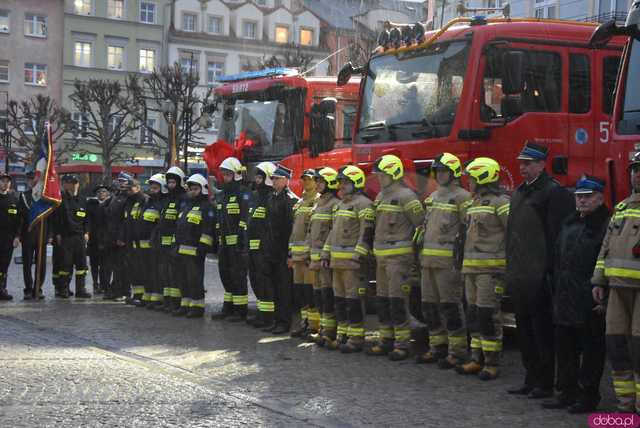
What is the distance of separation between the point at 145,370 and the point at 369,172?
489 cm

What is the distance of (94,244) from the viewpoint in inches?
768

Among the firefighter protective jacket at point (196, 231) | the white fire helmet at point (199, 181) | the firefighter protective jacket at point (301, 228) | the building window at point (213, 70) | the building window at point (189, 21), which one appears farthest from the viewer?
the building window at point (213, 70)

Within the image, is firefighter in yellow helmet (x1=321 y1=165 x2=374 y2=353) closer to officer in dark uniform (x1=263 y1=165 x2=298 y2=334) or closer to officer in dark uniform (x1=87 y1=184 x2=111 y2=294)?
officer in dark uniform (x1=263 y1=165 x2=298 y2=334)

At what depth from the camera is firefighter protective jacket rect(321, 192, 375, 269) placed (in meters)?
12.3

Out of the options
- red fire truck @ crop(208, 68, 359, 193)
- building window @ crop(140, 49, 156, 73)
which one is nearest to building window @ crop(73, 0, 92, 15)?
building window @ crop(140, 49, 156, 73)

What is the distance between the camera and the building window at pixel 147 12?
242ft

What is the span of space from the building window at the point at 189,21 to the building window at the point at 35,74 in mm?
9563

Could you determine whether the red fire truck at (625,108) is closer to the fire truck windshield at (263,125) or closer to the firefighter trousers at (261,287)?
the firefighter trousers at (261,287)

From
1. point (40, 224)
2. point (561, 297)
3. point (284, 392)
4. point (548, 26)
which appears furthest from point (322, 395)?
point (40, 224)

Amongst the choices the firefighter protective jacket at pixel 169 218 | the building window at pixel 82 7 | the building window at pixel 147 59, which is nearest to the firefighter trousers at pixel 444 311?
the firefighter protective jacket at pixel 169 218

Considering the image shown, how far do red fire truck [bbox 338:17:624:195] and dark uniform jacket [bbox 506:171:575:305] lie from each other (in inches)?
137

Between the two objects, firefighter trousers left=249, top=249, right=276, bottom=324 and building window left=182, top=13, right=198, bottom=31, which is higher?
building window left=182, top=13, right=198, bottom=31

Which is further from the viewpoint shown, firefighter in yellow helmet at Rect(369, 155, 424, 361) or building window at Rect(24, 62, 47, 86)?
building window at Rect(24, 62, 47, 86)

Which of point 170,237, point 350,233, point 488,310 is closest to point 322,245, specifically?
point 350,233
